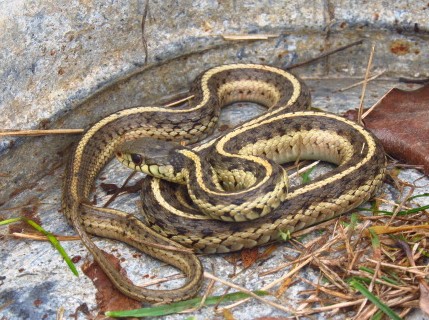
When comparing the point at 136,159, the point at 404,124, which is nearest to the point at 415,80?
the point at 404,124

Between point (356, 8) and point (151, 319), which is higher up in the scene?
point (356, 8)

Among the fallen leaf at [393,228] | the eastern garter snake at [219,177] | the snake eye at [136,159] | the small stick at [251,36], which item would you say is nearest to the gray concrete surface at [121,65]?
the small stick at [251,36]

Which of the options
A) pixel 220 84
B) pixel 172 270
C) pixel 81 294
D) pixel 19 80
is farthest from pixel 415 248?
pixel 19 80

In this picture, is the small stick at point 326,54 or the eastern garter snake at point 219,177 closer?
the eastern garter snake at point 219,177

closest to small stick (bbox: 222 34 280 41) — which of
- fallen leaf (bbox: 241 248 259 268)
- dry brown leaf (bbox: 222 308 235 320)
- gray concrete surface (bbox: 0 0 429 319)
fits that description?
gray concrete surface (bbox: 0 0 429 319)

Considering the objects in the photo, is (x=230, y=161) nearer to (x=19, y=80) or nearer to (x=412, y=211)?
(x=412, y=211)

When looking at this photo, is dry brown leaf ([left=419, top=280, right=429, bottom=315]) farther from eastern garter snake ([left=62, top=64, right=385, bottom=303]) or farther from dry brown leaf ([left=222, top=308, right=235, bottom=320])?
dry brown leaf ([left=222, top=308, right=235, bottom=320])

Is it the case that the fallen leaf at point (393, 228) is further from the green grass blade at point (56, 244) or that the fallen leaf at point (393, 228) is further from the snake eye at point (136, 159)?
the green grass blade at point (56, 244)
